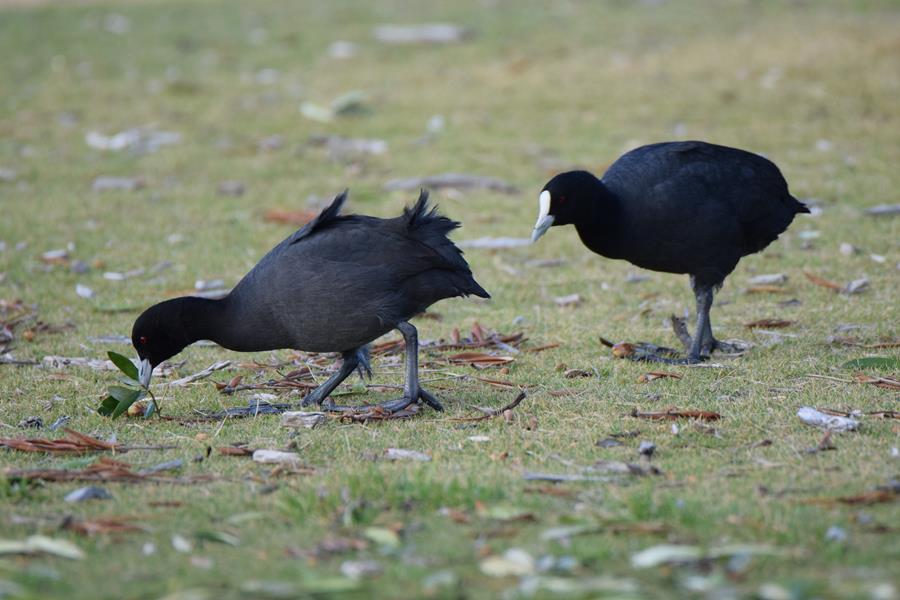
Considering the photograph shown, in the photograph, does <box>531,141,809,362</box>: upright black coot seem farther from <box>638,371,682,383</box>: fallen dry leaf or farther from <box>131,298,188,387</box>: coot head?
<box>131,298,188,387</box>: coot head

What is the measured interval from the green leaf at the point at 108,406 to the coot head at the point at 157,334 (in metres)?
0.24

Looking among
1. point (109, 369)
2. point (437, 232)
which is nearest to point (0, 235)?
point (109, 369)

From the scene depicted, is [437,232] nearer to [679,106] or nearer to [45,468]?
[45,468]

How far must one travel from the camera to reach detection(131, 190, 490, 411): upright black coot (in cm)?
570

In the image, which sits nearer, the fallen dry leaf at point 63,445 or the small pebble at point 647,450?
the small pebble at point 647,450

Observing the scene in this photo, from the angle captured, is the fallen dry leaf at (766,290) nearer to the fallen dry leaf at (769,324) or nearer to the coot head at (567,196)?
the fallen dry leaf at (769,324)

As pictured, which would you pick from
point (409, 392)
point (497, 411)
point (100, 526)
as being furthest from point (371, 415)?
point (100, 526)

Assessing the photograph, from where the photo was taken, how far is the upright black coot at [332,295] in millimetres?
5695

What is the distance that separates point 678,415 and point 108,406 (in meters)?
2.82

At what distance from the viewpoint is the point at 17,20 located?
19703 millimetres

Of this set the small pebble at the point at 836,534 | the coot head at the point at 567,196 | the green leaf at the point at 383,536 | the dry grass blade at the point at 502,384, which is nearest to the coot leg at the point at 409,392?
the dry grass blade at the point at 502,384

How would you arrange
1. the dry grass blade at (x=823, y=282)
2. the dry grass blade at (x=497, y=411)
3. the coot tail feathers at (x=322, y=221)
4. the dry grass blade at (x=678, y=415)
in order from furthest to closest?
1. the dry grass blade at (x=823, y=282)
2. the coot tail feathers at (x=322, y=221)
3. the dry grass blade at (x=497, y=411)
4. the dry grass blade at (x=678, y=415)

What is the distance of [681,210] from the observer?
6.57m

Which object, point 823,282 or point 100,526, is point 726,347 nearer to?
point 823,282
